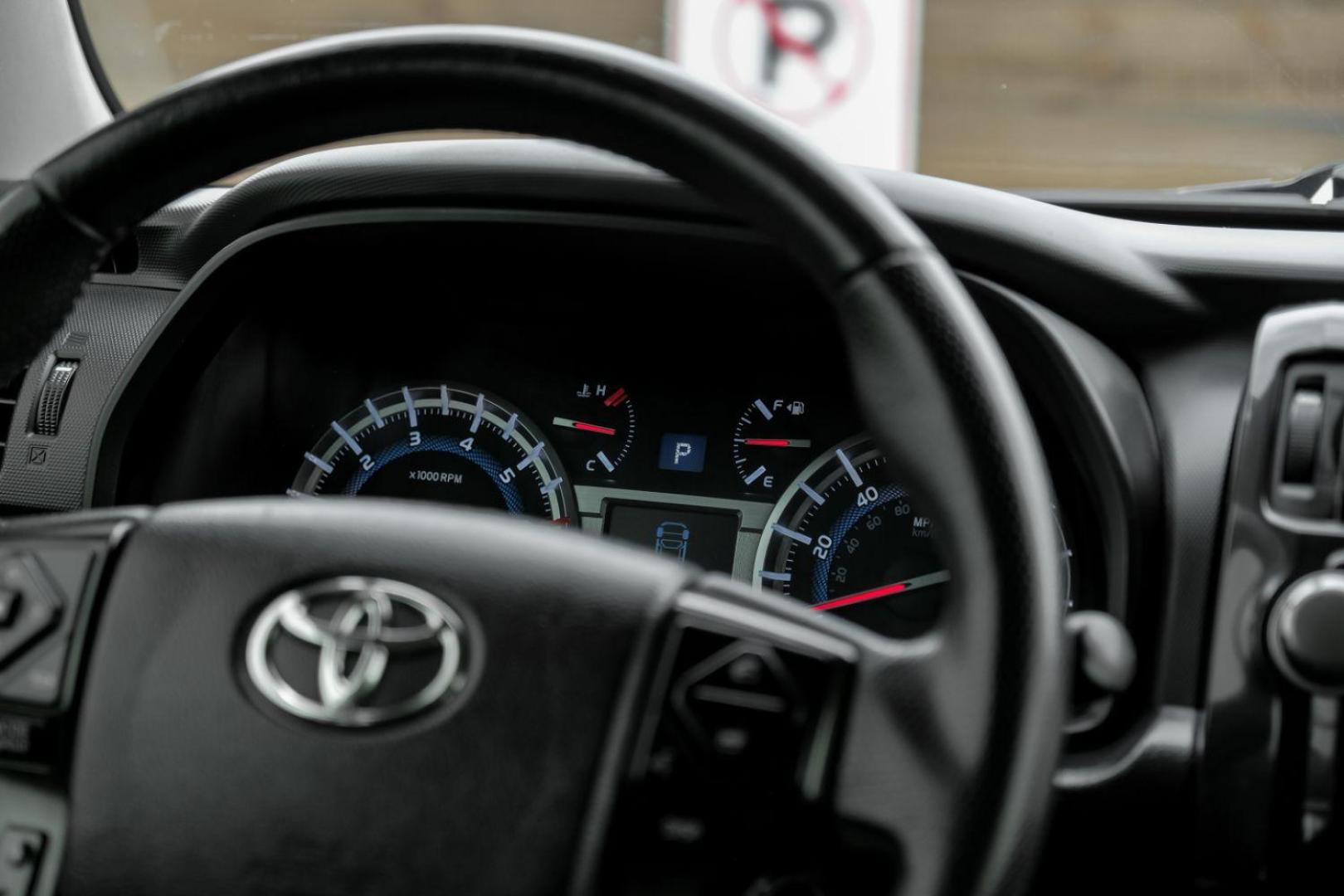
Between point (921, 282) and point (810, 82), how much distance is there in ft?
3.86

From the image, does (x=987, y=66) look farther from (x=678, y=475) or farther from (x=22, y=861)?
(x=22, y=861)

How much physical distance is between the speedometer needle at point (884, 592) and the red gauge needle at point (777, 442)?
0.18 meters

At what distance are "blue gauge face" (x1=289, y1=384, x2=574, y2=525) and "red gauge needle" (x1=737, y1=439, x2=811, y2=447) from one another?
0.23 metres

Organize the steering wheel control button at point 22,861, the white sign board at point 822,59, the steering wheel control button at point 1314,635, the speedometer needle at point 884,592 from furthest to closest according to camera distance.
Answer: the white sign board at point 822,59 → the speedometer needle at point 884,592 → the steering wheel control button at point 1314,635 → the steering wheel control button at point 22,861

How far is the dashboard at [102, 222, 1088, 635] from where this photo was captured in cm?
154

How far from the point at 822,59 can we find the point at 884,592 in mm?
787

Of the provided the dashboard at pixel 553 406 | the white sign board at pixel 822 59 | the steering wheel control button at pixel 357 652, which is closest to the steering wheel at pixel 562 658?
the steering wheel control button at pixel 357 652

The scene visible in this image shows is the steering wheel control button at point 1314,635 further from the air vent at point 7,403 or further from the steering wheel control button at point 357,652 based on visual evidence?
the air vent at point 7,403

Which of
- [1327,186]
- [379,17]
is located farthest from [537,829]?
[379,17]

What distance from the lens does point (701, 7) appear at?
1929 mm

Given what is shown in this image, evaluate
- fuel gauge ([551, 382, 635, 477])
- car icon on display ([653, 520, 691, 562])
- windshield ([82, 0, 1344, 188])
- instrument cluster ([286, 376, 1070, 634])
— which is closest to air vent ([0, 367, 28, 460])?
instrument cluster ([286, 376, 1070, 634])

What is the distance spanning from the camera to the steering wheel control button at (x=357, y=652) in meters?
0.79

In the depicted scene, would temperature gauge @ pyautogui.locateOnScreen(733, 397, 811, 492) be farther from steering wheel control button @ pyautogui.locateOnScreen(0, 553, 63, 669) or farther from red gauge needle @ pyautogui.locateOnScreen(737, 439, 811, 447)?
steering wheel control button @ pyautogui.locateOnScreen(0, 553, 63, 669)

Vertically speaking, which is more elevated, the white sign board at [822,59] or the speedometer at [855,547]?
the white sign board at [822,59]
